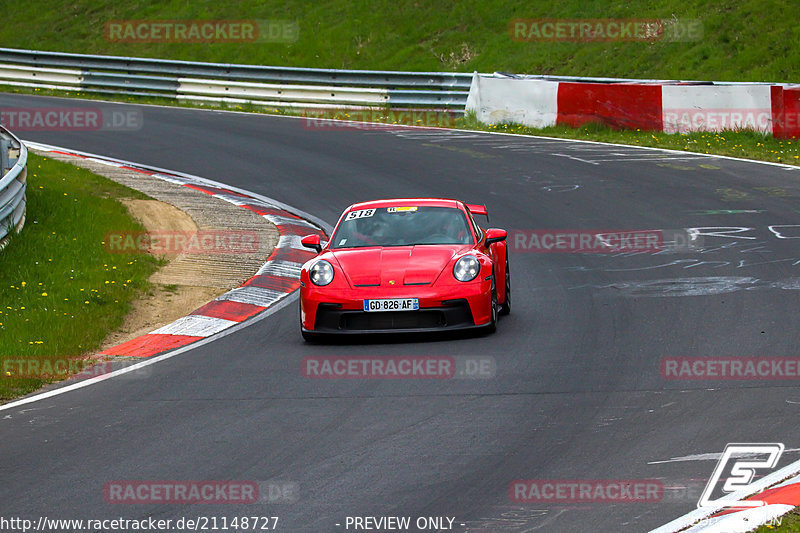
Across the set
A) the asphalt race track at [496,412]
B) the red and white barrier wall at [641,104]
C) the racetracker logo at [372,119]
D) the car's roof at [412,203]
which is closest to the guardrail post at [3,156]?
the asphalt race track at [496,412]

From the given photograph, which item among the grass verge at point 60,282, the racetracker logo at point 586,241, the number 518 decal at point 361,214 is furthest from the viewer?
Result: the racetracker logo at point 586,241

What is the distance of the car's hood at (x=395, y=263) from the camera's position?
31.3ft

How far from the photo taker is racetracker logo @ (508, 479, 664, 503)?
219 inches

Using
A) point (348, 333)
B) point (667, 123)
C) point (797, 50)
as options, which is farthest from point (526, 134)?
point (348, 333)

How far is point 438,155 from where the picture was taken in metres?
20.4

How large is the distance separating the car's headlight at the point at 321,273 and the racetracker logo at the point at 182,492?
3.81 m

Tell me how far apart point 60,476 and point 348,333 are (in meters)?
3.56
